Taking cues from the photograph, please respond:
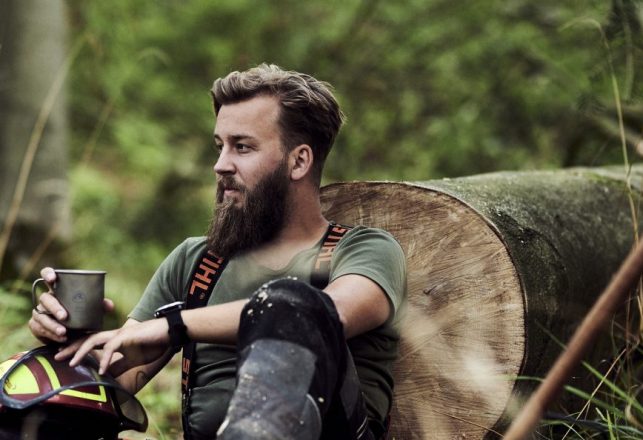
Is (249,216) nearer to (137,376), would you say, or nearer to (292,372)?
(137,376)

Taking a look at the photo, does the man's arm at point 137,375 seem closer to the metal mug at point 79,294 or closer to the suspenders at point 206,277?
the suspenders at point 206,277

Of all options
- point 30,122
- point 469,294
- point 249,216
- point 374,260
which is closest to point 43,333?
point 249,216

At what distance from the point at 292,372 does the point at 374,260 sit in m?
0.66

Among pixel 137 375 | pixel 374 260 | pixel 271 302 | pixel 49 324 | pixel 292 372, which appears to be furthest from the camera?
pixel 137 375

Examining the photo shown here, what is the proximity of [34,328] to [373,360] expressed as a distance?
3.47 ft

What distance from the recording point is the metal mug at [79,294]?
2.38 m

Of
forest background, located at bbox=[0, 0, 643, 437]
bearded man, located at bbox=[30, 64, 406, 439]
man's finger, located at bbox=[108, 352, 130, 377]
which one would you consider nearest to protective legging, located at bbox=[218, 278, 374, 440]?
bearded man, located at bbox=[30, 64, 406, 439]

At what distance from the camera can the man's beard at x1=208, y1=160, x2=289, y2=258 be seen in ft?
9.19

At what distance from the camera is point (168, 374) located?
523cm

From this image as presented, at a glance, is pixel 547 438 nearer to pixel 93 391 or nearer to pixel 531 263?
pixel 531 263

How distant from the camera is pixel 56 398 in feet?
7.64

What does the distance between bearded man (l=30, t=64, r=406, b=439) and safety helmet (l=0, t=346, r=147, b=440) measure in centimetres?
6

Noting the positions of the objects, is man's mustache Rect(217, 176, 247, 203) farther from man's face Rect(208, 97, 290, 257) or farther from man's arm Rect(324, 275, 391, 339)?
man's arm Rect(324, 275, 391, 339)

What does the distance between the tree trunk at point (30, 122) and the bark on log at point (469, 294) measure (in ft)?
11.2
